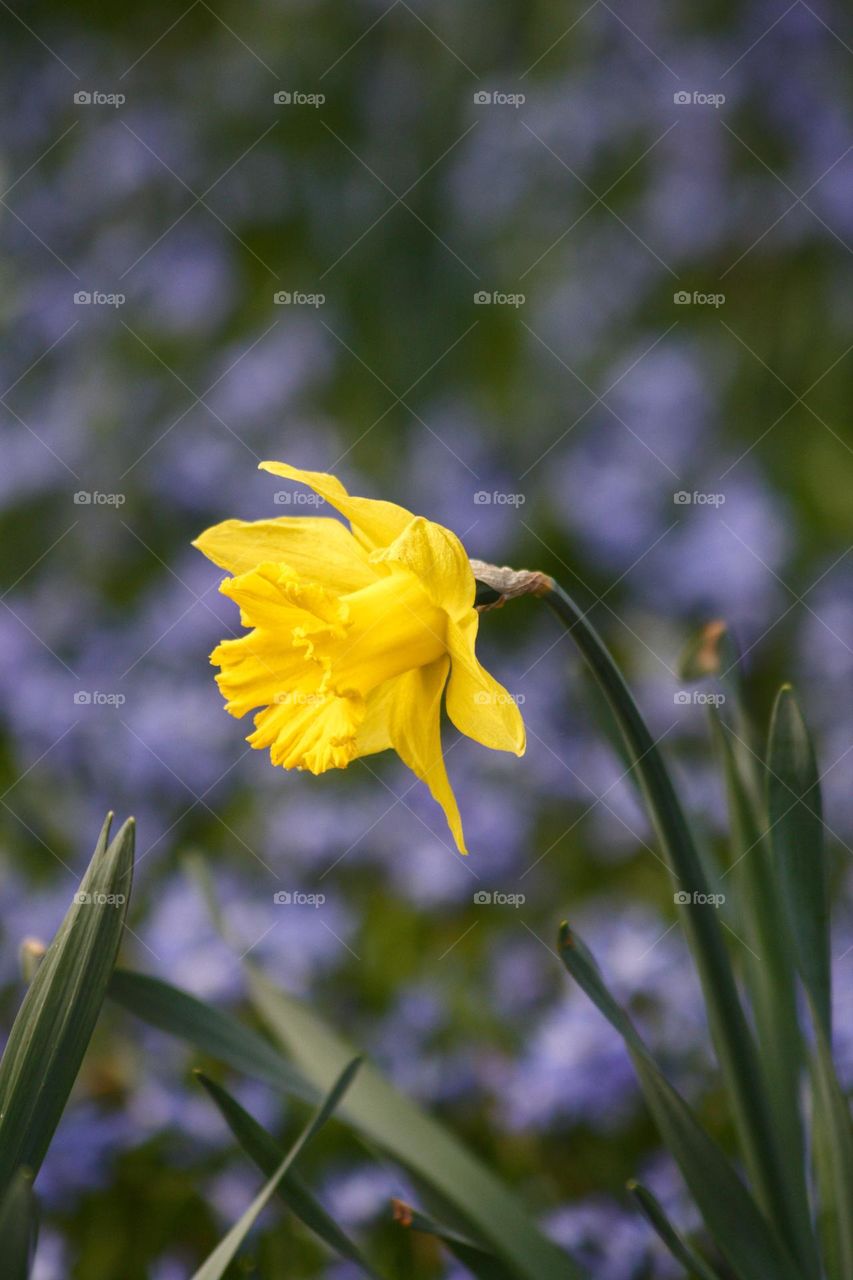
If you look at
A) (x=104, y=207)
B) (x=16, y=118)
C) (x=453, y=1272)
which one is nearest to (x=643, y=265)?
(x=104, y=207)

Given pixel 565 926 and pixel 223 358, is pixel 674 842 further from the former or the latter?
pixel 223 358

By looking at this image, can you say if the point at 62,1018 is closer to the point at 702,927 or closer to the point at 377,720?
the point at 377,720

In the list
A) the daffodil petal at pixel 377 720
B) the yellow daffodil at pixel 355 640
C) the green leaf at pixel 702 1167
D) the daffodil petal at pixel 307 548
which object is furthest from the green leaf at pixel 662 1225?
the daffodil petal at pixel 307 548

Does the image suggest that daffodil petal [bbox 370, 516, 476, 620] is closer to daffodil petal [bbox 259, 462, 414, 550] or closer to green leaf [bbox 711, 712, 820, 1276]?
daffodil petal [bbox 259, 462, 414, 550]

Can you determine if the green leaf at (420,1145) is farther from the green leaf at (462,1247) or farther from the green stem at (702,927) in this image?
the green stem at (702,927)

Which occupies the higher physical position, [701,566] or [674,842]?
[674,842]

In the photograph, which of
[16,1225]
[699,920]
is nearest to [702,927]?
[699,920]

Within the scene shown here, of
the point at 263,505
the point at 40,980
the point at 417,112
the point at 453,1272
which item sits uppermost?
the point at 417,112
